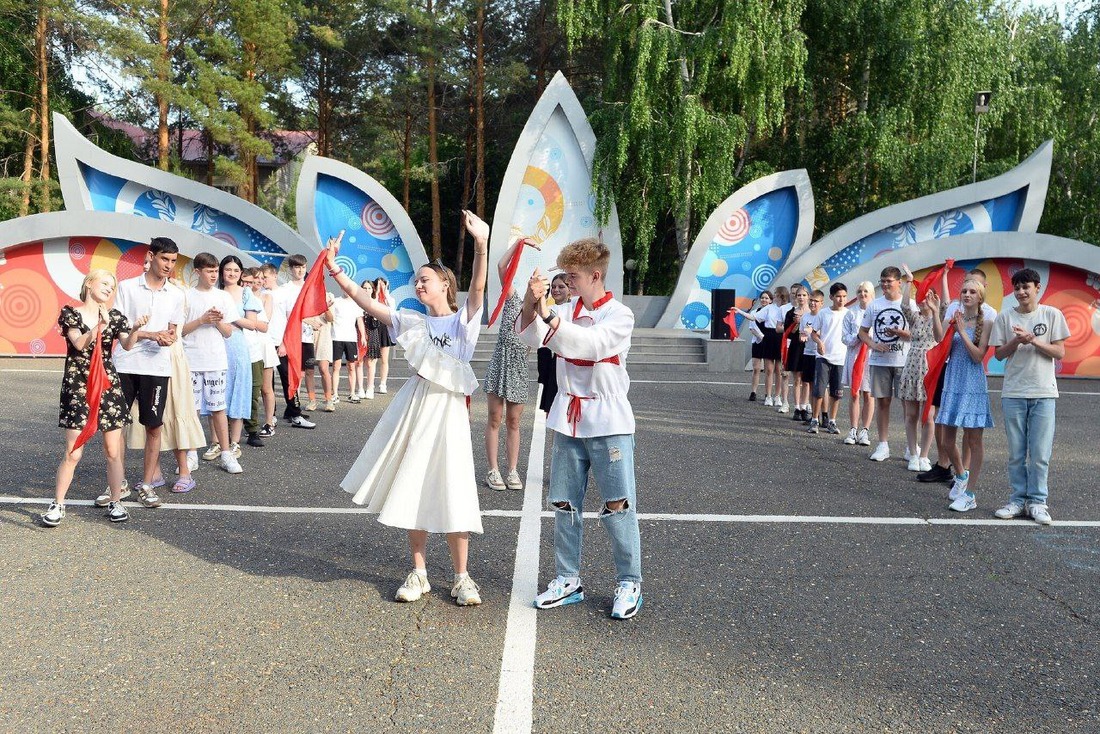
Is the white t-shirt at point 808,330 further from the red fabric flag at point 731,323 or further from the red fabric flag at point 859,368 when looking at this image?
the red fabric flag at point 731,323

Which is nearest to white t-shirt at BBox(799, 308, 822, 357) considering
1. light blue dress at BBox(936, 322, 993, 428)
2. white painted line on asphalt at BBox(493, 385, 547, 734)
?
light blue dress at BBox(936, 322, 993, 428)

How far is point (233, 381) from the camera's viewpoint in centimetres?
824

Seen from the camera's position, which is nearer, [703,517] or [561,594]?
[561,594]

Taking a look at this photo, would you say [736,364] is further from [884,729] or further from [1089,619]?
[884,729]

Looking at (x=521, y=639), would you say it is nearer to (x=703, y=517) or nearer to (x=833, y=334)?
(x=703, y=517)

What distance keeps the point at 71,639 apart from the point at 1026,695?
13.1 feet

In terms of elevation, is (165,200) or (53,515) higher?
(165,200)

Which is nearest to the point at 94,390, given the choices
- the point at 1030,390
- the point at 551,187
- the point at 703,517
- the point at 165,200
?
the point at 703,517

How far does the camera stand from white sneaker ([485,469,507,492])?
23.4 ft

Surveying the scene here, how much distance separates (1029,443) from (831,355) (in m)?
3.94

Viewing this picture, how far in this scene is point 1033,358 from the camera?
6.41 m

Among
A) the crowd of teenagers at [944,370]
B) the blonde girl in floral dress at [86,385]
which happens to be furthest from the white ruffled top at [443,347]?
the crowd of teenagers at [944,370]

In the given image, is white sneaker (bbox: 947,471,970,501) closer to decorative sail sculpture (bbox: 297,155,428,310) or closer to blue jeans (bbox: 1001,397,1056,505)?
blue jeans (bbox: 1001,397,1056,505)

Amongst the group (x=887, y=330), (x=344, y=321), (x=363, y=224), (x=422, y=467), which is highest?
(x=363, y=224)
